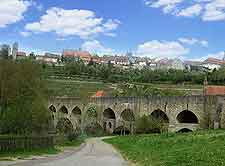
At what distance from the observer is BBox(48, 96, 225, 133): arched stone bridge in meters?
60.2

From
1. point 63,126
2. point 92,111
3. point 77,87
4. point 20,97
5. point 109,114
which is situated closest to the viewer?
point 20,97

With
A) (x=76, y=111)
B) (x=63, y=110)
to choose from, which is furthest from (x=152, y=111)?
(x=63, y=110)

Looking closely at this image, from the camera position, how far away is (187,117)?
70000 millimetres

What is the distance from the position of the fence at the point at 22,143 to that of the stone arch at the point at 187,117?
31.9 metres

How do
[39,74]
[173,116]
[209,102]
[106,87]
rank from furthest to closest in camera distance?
1. [106,87]
2. [173,116]
3. [209,102]
4. [39,74]

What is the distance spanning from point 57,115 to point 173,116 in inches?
1464

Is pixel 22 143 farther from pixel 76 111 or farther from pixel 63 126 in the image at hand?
pixel 76 111

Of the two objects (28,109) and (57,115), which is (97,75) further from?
(28,109)

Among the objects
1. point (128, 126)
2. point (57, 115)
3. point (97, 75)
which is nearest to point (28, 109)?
point (128, 126)

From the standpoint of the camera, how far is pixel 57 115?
9631 cm

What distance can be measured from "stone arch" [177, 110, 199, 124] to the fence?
105 feet

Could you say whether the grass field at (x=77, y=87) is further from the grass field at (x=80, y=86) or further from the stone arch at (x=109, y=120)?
the stone arch at (x=109, y=120)

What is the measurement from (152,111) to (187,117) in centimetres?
580

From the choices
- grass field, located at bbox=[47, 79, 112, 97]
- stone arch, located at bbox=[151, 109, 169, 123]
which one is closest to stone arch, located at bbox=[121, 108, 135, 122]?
stone arch, located at bbox=[151, 109, 169, 123]
